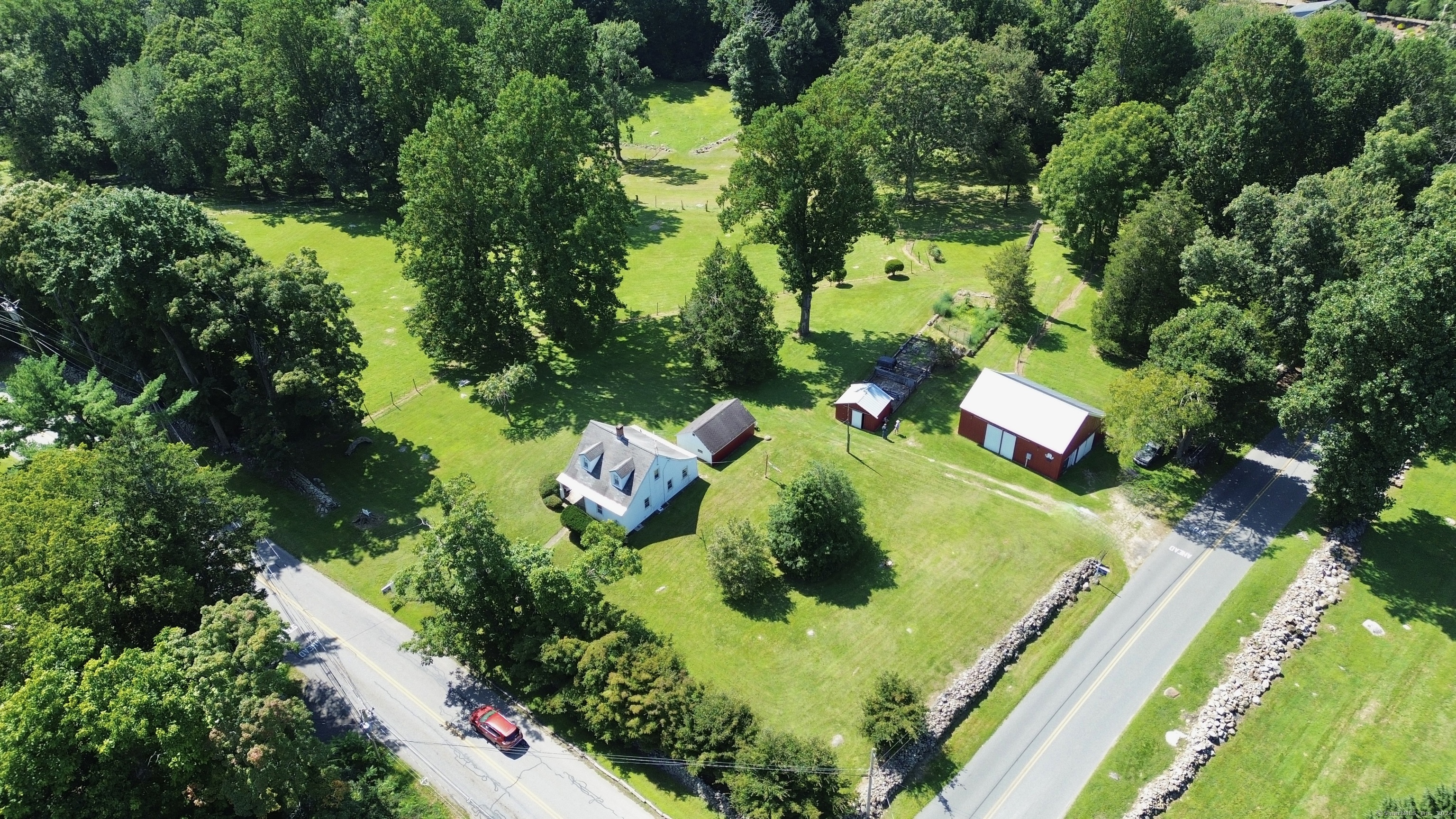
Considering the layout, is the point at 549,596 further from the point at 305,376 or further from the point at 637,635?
the point at 305,376

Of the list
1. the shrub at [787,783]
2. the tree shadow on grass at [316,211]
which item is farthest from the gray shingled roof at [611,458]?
the tree shadow on grass at [316,211]

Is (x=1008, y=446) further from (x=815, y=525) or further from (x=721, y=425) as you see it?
(x=721, y=425)

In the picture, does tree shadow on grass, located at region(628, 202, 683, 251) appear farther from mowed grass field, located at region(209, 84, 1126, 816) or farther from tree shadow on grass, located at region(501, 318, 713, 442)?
tree shadow on grass, located at region(501, 318, 713, 442)

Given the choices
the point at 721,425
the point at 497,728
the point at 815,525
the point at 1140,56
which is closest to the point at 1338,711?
the point at 815,525

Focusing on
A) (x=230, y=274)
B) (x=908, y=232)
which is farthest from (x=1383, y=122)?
(x=230, y=274)

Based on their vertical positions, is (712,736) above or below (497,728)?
above
